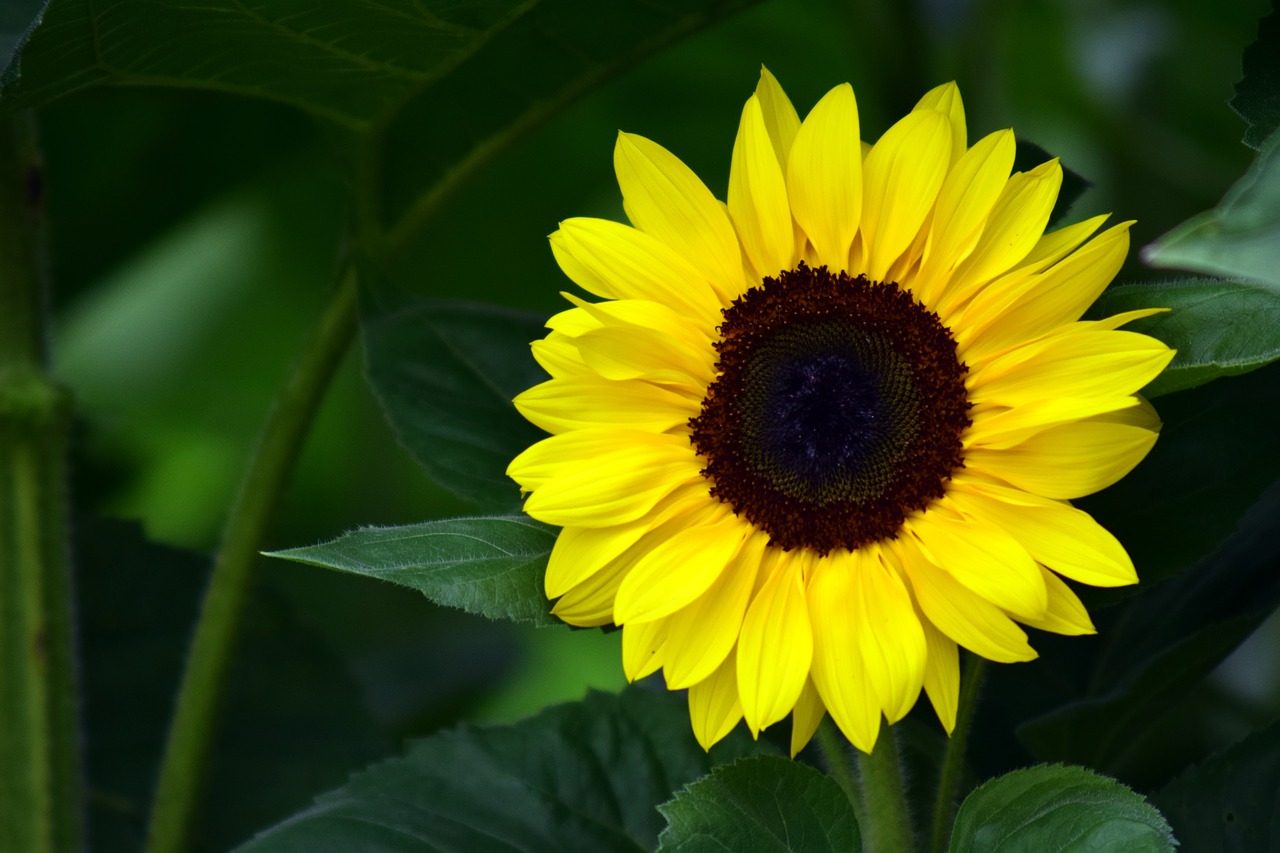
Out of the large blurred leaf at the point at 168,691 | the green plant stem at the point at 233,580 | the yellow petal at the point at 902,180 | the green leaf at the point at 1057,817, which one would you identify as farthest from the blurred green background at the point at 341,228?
the green leaf at the point at 1057,817

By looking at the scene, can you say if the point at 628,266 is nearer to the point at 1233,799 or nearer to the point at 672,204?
the point at 672,204

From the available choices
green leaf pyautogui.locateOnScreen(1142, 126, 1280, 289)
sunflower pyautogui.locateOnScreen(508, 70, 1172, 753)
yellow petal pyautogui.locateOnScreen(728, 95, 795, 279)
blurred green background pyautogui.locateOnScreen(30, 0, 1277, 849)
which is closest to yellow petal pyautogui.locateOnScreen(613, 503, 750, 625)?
sunflower pyautogui.locateOnScreen(508, 70, 1172, 753)

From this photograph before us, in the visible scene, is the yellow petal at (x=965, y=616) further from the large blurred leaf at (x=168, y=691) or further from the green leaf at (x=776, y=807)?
the large blurred leaf at (x=168, y=691)

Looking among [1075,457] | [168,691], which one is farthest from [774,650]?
[168,691]

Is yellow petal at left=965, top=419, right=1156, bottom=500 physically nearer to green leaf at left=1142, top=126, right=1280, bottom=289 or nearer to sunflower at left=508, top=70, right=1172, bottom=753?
sunflower at left=508, top=70, right=1172, bottom=753

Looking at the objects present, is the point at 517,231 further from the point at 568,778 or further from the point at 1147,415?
the point at 1147,415
